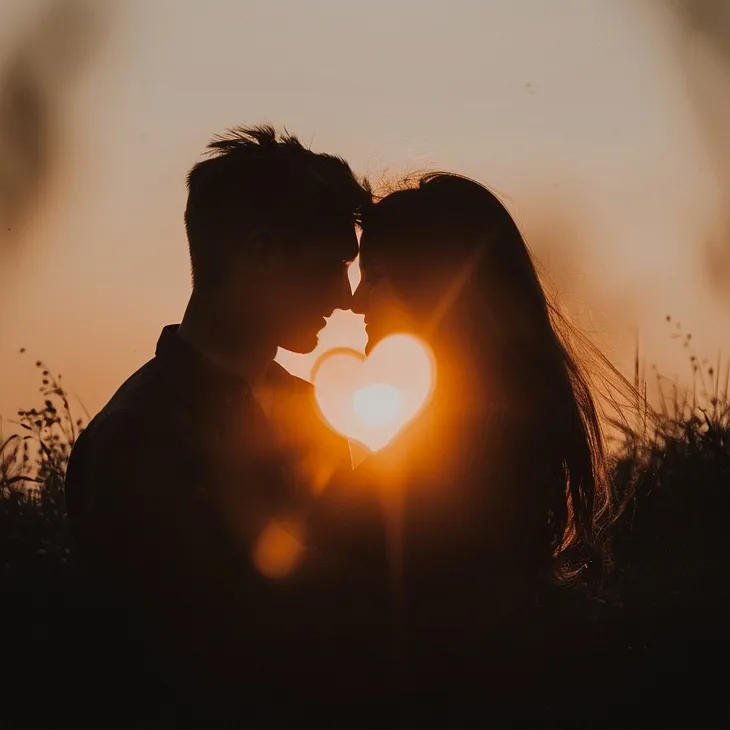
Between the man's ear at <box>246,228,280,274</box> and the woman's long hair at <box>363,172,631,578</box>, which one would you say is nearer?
the woman's long hair at <box>363,172,631,578</box>

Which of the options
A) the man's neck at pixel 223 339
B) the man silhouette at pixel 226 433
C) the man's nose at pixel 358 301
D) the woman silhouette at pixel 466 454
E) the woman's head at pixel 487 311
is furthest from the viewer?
the man's nose at pixel 358 301

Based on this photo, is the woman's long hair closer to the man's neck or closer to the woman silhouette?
the woman silhouette

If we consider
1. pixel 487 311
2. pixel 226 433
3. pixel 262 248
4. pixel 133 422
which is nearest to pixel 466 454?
pixel 487 311

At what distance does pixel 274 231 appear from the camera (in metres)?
5.02

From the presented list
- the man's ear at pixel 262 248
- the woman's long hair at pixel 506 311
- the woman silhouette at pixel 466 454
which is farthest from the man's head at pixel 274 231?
the woman's long hair at pixel 506 311

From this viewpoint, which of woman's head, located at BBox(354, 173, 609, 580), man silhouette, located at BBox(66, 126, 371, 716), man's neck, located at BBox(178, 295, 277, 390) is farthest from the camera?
man's neck, located at BBox(178, 295, 277, 390)

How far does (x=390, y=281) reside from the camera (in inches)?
182

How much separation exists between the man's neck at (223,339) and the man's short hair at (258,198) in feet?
0.54

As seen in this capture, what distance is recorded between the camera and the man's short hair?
16.4 feet

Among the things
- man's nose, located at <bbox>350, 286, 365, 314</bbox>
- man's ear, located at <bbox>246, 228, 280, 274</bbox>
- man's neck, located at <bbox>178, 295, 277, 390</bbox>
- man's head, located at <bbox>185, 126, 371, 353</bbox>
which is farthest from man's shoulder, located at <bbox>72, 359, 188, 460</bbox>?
man's nose, located at <bbox>350, 286, 365, 314</bbox>

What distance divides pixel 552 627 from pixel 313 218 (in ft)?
6.93

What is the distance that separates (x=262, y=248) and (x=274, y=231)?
89mm

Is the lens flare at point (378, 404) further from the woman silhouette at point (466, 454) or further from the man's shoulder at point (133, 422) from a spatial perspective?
the man's shoulder at point (133, 422)

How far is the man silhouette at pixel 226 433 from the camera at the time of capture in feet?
13.7
